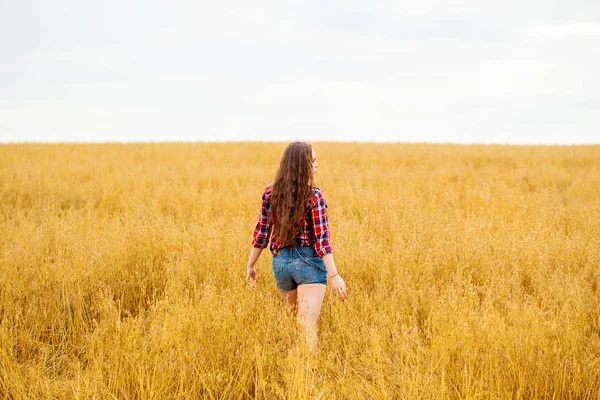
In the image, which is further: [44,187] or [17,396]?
[44,187]

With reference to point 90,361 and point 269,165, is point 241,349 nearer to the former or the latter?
point 90,361

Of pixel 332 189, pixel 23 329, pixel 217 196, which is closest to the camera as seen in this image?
pixel 23 329

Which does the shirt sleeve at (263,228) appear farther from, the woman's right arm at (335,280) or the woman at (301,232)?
the woman's right arm at (335,280)

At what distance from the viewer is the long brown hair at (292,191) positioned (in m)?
2.95

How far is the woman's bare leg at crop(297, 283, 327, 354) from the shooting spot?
273 cm

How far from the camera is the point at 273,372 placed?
2.61 m

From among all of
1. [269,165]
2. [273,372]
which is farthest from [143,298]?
[269,165]

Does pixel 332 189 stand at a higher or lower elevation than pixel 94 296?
higher

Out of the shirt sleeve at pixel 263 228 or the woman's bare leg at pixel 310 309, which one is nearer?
the woman's bare leg at pixel 310 309

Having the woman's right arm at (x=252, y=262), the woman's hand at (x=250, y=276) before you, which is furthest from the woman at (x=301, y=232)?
the woman's hand at (x=250, y=276)

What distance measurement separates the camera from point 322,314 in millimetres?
3365

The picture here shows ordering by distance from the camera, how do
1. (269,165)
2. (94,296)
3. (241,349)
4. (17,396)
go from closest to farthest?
(17,396) < (241,349) < (94,296) < (269,165)

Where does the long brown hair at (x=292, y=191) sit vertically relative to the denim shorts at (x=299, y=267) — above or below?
above

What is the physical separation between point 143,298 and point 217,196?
3858mm
